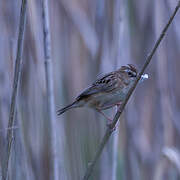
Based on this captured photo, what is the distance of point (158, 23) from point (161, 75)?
Result: 38 centimetres

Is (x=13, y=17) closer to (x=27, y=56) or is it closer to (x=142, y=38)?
(x=27, y=56)

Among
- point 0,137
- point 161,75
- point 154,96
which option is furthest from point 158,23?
point 0,137

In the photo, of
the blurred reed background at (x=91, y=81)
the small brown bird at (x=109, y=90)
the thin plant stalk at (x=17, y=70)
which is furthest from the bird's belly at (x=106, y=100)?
the thin plant stalk at (x=17, y=70)

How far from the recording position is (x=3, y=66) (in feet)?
8.24

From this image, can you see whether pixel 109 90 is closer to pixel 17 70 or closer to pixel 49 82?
pixel 49 82

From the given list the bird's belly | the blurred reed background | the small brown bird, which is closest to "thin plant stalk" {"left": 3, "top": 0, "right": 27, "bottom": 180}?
the blurred reed background

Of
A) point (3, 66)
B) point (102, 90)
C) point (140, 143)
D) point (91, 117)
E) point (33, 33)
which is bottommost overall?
point (140, 143)

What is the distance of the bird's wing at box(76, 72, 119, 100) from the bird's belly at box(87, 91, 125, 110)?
0.04 metres

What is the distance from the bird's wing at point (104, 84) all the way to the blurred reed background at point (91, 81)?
0.09 meters

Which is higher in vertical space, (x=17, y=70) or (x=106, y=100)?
(x=17, y=70)

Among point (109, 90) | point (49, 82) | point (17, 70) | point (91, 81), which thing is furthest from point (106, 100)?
point (17, 70)

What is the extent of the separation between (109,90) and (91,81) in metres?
0.25

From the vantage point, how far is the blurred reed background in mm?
2510

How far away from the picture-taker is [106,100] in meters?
2.58
